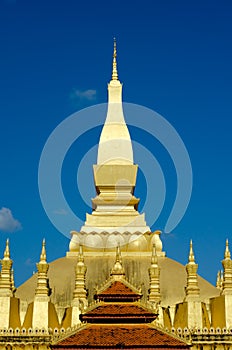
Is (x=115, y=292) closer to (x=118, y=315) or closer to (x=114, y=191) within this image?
(x=118, y=315)

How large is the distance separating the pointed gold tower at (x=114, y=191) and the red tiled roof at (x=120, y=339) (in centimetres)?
787

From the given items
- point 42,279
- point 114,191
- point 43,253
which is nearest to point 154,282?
point 42,279

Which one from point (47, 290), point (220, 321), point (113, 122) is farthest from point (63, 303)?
point (113, 122)

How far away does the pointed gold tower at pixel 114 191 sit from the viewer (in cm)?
3297

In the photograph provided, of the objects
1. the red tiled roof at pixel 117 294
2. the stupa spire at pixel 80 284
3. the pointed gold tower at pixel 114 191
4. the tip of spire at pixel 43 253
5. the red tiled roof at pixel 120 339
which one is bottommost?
the red tiled roof at pixel 120 339

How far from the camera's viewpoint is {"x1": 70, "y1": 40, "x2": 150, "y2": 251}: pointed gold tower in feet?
108

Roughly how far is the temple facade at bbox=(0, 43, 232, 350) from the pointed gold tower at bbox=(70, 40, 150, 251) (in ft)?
0.16

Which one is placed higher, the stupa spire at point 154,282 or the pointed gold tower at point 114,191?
the pointed gold tower at point 114,191

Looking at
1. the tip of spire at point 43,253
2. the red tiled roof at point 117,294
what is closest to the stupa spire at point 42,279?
the tip of spire at point 43,253

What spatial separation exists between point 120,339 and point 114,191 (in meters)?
12.2

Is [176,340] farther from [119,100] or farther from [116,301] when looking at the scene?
[119,100]

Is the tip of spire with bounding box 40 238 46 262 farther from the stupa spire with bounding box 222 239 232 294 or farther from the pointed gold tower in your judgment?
the stupa spire with bounding box 222 239 232 294

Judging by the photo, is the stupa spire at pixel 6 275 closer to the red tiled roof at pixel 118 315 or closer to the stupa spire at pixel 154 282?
the red tiled roof at pixel 118 315

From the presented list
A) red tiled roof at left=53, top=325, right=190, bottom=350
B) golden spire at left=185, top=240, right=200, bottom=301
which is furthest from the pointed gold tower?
red tiled roof at left=53, top=325, right=190, bottom=350
